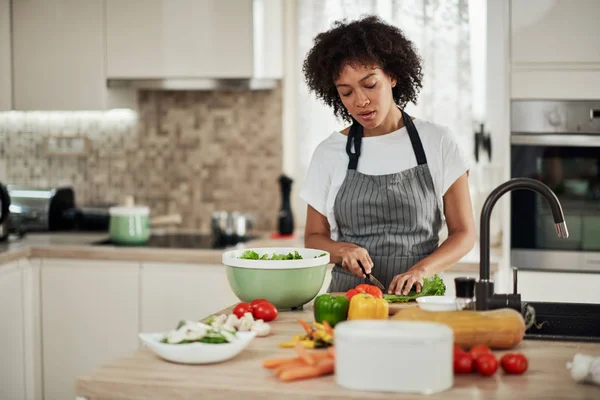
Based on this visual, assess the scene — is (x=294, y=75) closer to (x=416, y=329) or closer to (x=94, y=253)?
(x=94, y=253)

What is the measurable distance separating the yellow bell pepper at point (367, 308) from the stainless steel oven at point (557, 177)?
178 centimetres

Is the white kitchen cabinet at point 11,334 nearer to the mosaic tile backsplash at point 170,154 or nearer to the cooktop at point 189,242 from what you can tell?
the cooktop at point 189,242

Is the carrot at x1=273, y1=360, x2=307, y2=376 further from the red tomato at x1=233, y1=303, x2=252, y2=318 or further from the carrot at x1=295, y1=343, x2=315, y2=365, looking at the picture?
the red tomato at x1=233, y1=303, x2=252, y2=318

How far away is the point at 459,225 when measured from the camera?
2518mm

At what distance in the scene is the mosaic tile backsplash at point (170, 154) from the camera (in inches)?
171

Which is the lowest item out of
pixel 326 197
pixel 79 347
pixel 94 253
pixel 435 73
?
pixel 79 347

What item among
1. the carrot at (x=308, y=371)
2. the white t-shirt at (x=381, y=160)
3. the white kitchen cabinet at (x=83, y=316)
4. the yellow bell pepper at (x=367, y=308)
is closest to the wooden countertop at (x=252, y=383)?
the carrot at (x=308, y=371)

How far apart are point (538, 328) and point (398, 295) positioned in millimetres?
386

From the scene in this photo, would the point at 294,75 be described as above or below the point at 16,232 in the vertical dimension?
above

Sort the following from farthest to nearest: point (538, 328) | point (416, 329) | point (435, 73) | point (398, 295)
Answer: point (435, 73)
point (398, 295)
point (538, 328)
point (416, 329)

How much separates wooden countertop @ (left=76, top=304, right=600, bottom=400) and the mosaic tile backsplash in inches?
105

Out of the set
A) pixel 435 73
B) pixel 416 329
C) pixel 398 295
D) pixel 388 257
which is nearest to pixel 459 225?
pixel 388 257

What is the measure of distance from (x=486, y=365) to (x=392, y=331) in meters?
0.22

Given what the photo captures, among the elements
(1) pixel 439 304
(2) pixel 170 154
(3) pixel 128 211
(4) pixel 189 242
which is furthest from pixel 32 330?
(1) pixel 439 304
